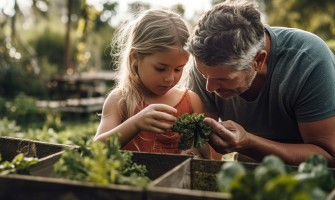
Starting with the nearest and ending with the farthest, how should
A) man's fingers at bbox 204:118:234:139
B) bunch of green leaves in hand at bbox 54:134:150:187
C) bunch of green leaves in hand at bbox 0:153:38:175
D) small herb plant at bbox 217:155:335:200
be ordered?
1. small herb plant at bbox 217:155:335:200
2. bunch of green leaves in hand at bbox 54:134:150:187
3. bunch of green leaves in hand at bbox 0:153:38:175
4. man's fingers at bbox 204:118:234:139

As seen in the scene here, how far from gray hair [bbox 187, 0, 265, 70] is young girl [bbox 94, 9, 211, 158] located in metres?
0.31

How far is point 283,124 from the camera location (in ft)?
11.7

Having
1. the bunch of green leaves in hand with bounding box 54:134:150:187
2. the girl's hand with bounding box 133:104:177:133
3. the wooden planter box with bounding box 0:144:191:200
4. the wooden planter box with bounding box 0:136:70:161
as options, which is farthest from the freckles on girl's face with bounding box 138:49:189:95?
the wooden planter box with bounding box 0:144:191:200

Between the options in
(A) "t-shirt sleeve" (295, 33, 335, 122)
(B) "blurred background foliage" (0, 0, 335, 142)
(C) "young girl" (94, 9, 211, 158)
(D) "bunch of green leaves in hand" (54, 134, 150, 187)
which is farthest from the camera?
(B) "blurred background foliage" (0, 0, 335, 142)

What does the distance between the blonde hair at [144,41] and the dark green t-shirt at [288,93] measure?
1.75 feet

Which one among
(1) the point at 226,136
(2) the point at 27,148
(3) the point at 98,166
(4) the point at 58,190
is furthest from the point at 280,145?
(4) the point at 58,190

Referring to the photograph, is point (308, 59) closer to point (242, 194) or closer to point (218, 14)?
point (218, 14)

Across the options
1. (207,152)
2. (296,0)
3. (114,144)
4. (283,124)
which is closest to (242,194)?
(114,144)

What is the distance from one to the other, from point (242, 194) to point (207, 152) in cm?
192

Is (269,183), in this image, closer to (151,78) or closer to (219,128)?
(219,128)

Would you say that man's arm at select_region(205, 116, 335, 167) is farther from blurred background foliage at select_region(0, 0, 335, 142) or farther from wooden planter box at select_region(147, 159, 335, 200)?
blurred background foliage at select_region(0, 0, 335, 142)

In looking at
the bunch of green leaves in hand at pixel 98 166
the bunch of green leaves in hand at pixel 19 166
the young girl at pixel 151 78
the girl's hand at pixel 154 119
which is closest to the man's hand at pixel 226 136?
the girl's hand at pixel 154 119

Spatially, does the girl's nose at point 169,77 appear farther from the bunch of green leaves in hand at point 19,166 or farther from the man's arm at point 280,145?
the bunch of green leaves in hand at point 19,166

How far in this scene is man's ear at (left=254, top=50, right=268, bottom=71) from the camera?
311 cm
